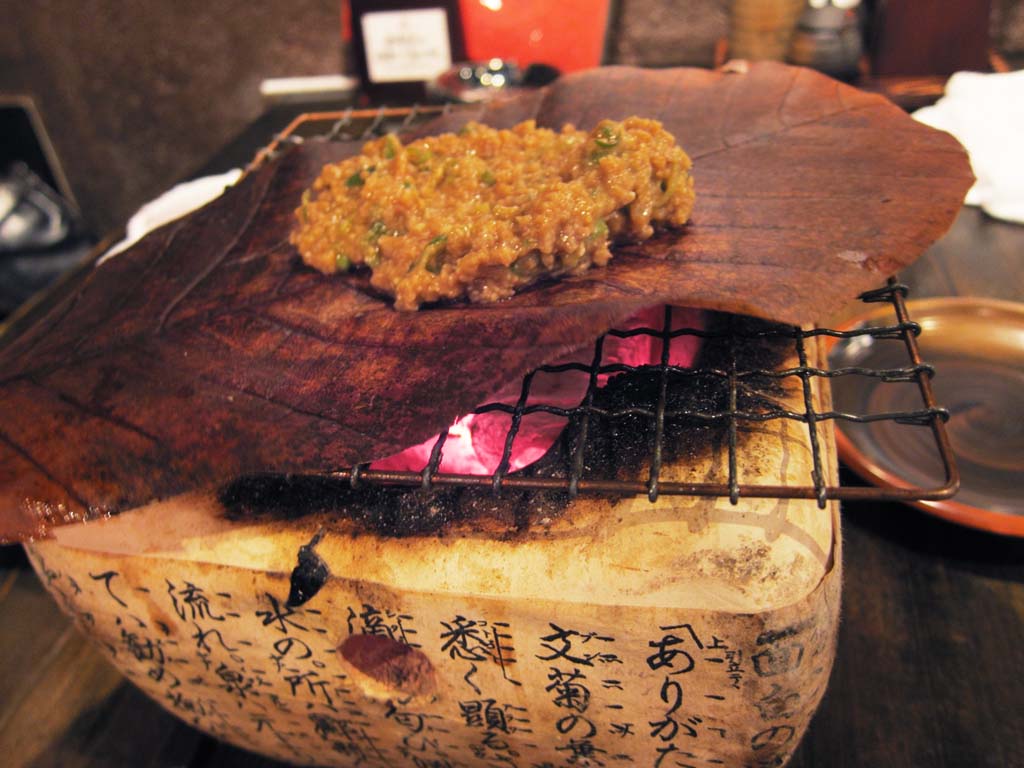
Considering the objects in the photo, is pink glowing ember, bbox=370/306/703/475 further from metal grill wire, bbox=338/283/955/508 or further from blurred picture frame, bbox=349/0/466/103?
blurred picture frame, bbox=349/0/466/103

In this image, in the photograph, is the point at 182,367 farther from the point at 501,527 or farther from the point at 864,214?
the point at 864,214

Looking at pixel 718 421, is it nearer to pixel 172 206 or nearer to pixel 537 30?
pixel 172 206

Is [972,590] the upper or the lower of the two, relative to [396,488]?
lower

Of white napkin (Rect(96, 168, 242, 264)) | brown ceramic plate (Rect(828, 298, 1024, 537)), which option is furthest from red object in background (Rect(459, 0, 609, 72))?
brown ceramic plate (Rect(828, 298, 1024, 537))

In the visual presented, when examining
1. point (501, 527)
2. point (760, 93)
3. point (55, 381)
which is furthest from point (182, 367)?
point (760, 93)

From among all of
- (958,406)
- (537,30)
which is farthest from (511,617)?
(537,30)

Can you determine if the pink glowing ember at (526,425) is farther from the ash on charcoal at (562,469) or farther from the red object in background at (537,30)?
the red object in background at (537,30)
